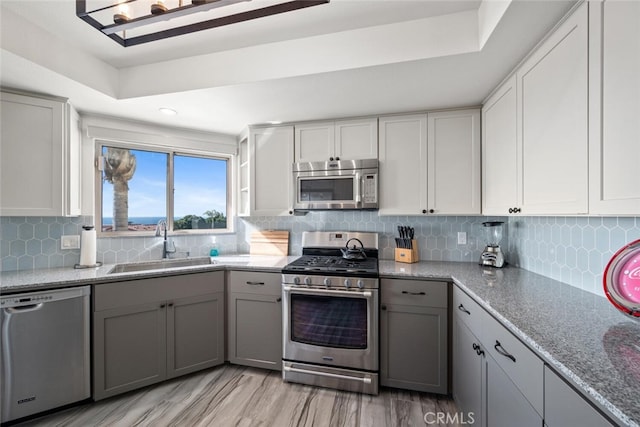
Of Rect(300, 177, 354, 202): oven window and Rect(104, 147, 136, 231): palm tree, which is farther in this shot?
Rect(104, 147, 136, 231): palm tree

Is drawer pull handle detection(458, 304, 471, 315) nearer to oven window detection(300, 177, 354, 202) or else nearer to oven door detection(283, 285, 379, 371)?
oven door detection(283, 285, 379, 371)

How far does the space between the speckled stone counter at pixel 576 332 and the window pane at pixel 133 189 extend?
2830 millimetres

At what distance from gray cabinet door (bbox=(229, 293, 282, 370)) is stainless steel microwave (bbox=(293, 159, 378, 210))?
92 cm

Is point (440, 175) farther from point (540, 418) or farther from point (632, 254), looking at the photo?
point (540, 418)

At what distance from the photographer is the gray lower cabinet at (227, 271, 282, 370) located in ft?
7.28

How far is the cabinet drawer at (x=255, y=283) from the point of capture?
2.22 m

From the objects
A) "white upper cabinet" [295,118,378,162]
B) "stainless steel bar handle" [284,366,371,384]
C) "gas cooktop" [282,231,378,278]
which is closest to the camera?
"stainless steel bar handle" [284,366,371,384]

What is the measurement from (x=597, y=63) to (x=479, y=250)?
1.73 meters

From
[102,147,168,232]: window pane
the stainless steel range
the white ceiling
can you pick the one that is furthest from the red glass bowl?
[102,147,168,232]: window pane

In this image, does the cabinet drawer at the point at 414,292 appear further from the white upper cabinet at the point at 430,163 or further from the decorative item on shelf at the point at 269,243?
the decorative item on shelf at the point at 269,243

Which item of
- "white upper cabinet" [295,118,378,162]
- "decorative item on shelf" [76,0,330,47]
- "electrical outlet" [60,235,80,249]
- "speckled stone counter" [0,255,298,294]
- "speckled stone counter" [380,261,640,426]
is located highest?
"decorative item on shelf" [76,0,330,47]

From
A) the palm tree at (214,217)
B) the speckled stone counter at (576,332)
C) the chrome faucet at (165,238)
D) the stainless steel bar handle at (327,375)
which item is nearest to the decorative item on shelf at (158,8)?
the speckled stone counter at (576,332)

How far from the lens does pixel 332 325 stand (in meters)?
2.06

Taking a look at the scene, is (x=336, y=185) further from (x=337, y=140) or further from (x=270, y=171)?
(x=270, y=171)
